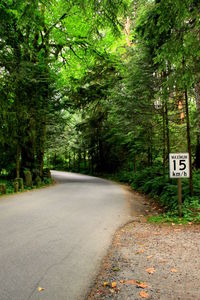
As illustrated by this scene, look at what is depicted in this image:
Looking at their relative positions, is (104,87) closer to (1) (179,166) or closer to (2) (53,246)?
(1) (179,166)

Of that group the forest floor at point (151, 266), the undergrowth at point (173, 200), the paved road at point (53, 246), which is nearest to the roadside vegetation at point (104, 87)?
the undergrowth at point (173, 200)

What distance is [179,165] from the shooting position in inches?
273

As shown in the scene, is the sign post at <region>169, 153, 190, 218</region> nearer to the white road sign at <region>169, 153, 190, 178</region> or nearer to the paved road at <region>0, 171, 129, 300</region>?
the white road sign at <region>169, 153, 190, 178</region>

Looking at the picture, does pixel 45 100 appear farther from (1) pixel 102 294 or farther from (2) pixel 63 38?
(1) pixel 102 294

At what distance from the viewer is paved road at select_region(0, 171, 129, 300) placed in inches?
120

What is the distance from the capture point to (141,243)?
477cm

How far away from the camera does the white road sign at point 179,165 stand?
22.5 feet

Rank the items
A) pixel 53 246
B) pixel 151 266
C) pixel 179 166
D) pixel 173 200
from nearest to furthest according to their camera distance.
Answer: pixel 151 266 → pixel 53 246 → pixel 179 166 → pixel 173 200

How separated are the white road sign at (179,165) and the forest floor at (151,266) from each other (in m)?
1.70

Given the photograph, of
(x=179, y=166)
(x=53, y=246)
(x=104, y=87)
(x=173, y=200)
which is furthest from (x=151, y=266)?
(x=104, y=87)

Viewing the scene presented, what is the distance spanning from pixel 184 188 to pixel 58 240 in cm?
580

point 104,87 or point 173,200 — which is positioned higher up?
point 104,87

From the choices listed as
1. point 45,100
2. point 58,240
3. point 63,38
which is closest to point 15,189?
point 45,100

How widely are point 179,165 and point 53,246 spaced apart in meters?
4.53
